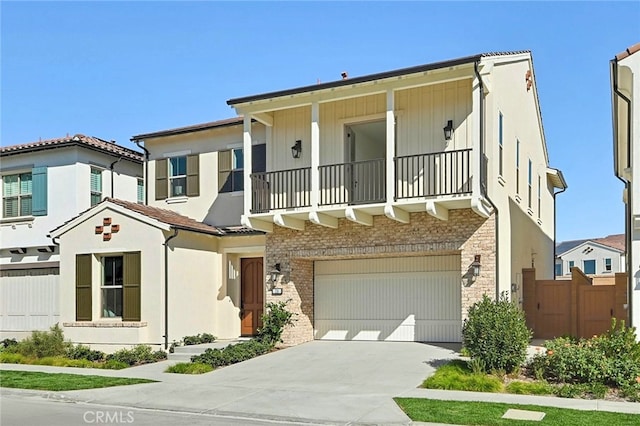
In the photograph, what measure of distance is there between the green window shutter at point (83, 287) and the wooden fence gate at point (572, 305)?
480 inches

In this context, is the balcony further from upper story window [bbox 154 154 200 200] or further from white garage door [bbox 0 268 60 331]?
white garage door [bbox 0 268 60 331]

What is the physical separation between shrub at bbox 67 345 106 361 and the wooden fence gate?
38.2 feet

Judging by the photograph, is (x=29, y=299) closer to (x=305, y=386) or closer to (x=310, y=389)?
(x=305, y=386)

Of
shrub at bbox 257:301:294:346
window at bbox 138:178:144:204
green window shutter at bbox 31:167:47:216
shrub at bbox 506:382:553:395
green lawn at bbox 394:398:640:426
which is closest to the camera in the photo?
green lawn at bbox 394:398:640:426

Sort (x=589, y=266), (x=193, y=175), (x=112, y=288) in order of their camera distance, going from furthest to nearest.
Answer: (x=589, y=266)
(x=193, y=175)
(x=112, y=288)

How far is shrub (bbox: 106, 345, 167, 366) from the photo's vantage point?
52.7 feet

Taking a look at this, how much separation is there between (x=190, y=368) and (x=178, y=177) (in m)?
7.84

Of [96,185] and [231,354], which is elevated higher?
[96,185]

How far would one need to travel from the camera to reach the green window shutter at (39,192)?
2133 cm

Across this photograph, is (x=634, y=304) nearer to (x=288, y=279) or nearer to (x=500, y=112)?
(x=500, y=112)

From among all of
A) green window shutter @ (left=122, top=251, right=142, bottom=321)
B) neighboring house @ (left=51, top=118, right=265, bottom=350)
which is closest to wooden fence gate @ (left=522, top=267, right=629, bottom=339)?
neighboring house @ (left=51, top=118, right=265, bottom=350)

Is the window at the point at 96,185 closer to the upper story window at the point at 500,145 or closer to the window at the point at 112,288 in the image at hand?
the window at the point at 112,288

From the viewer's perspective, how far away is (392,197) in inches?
601

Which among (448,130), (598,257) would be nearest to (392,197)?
(448,130)
